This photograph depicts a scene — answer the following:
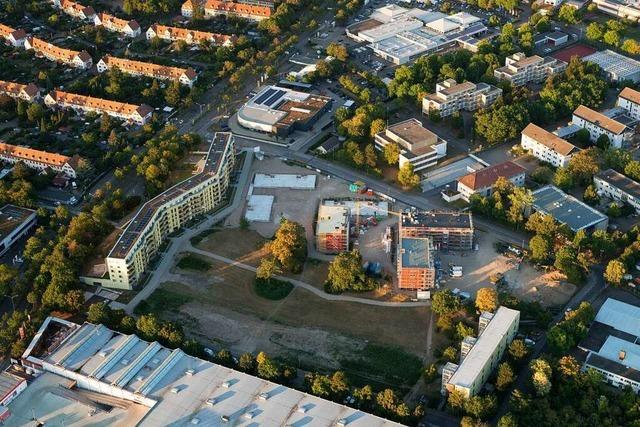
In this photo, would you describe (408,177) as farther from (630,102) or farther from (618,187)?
(630,102)

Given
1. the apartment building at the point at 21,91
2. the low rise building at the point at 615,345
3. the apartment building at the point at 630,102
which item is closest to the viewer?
the low rise building at the point at 615,345

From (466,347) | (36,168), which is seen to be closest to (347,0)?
(36,168)

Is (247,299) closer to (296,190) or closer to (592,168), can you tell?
(296,190)

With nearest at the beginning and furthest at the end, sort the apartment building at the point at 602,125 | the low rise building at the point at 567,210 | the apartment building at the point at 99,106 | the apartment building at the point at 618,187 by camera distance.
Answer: the low rise building at the point at 567,210
the apartment building at the point at 618,187
the apartment building at the point at 602,125
the apartment building at the point at 99,106

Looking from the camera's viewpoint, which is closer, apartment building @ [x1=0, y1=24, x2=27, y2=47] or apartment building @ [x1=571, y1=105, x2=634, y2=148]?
apartment building @ [x1=571, y1=105, x2=634, y2=148]

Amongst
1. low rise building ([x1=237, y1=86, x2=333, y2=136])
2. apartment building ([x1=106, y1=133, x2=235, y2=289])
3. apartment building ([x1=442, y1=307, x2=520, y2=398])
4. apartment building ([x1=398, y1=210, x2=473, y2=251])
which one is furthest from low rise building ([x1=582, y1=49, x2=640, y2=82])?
apartment building ([x1=442, y1=307, x2=520, y2=398])

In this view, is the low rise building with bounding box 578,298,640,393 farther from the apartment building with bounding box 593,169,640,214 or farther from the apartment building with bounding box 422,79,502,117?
the apartment building with bounding box 422,79,502,117

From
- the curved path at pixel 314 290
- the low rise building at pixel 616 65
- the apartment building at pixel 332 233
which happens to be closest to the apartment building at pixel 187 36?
the apartment building at pixel 332 233

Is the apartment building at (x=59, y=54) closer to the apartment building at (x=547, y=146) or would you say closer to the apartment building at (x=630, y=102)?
the apartment building at (x=547, y=146)
